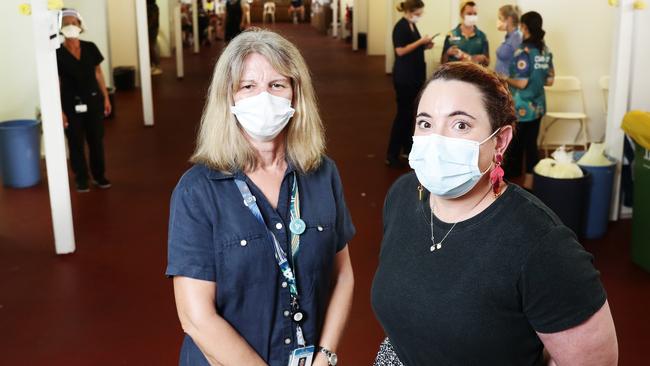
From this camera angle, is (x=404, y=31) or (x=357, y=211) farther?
(x=404, y=31)

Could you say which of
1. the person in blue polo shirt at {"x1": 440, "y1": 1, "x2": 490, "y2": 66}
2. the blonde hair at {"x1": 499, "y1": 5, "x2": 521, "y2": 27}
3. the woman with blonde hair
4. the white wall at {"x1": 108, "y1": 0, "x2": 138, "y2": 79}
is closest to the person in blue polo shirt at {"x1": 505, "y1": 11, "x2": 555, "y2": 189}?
the blonde hair at {"x1": 499, "y1": 5, "x2": 521, "y2": 27}

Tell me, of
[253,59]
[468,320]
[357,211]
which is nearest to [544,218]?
[468,320]

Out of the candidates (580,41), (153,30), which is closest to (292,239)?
(580,41)

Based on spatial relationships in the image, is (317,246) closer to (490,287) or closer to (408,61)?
(490,287)

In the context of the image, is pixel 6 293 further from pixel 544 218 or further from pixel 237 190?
pixel 544 218

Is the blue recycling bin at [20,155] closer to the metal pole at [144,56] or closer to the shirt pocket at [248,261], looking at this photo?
the metal pole at [144,56]

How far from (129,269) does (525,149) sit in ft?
13.7

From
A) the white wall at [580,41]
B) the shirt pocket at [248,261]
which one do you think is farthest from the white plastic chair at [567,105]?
the shirt pocket at [248,261]

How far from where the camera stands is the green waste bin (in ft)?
17.4

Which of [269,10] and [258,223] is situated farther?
[269,10]

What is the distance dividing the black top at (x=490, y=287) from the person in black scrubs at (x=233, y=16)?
62.0 feet

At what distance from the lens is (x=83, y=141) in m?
7.27

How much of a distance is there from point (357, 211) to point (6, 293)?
115 inches

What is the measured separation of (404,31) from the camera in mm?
8141
